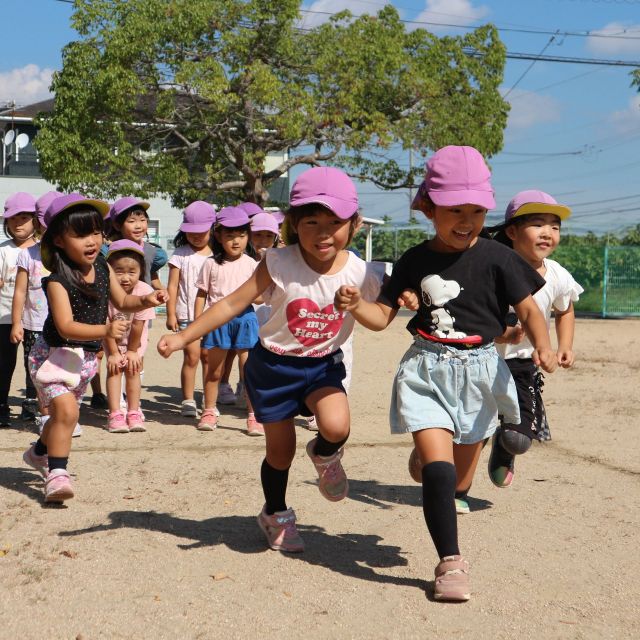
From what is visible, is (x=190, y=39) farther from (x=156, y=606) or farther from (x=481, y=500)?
(x=156, y=606)

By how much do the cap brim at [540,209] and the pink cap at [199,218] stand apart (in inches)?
148

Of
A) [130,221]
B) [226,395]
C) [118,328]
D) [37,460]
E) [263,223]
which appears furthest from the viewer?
[226,395]

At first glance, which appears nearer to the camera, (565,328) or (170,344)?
(170,344)

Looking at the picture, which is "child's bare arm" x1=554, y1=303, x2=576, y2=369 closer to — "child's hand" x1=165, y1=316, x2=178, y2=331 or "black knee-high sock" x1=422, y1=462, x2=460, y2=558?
"black knee-high sock" x1=422, y1=462, x2=460, y2=558

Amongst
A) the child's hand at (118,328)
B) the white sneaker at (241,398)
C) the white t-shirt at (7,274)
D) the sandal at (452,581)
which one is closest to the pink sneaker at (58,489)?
the child's hand at (118,328)

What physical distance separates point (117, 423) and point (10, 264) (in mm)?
1607

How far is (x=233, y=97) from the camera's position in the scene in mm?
22688

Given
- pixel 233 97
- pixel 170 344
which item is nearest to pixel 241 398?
pixel 170 344

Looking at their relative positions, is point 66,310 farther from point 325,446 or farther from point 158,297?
point 325,446

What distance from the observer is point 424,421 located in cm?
383

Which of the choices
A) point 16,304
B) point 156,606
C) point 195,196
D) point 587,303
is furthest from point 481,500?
point 587,303

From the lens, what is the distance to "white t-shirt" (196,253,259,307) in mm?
7805

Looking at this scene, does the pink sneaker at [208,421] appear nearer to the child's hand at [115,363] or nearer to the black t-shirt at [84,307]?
the child's hand at [115,363]

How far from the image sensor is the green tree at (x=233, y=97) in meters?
22.3
